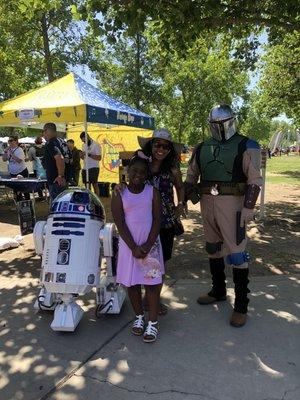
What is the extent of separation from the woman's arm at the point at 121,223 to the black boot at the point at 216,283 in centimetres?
103

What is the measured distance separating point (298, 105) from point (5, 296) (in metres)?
18.2

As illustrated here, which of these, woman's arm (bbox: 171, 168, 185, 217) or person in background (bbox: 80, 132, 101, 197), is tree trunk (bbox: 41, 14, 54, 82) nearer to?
person in background (bbox: 80, 132, 101, 197)

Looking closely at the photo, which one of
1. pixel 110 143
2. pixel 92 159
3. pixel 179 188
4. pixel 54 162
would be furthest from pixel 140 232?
pixel 110 143

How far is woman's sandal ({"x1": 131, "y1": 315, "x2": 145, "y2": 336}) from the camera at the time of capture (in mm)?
3783

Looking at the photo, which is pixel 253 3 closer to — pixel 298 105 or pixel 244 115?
pixel 298 105

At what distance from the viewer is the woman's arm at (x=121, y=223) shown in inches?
147

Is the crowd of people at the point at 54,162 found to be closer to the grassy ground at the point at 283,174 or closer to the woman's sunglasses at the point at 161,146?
the woman's sunglasses at the point at 161,146

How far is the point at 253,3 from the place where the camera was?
7.11m

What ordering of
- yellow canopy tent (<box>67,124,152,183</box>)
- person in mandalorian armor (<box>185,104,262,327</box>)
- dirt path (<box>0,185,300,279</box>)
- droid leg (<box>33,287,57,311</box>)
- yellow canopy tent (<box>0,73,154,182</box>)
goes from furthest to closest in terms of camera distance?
1. yellow canopy tent (<box>67,124,152,183</box>)
2. yellow canopy tent (<box>0,73,154,182</box>)
3. dirt path (<box>0,185,300,279</box>)
4. droid leg (<box>33,287,57,311</box>)
5. person in mandalorian armor (<box>185,104,262,327</box>)

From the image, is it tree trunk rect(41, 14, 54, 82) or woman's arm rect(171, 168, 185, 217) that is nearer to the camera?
woman's arm rect(171, 168, 185, 217)

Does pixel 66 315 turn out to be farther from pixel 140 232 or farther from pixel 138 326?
pixel 140 232

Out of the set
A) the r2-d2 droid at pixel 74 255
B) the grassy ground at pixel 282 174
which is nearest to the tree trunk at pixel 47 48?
the grassy ground at pixel 282 174

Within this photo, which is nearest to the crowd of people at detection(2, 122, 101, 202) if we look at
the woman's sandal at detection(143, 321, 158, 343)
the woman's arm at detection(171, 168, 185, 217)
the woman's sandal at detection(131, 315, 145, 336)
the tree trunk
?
the woman's arm at detection(171, 168, 185, 217)

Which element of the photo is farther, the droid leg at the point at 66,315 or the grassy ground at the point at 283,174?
the grassy ground at the point at 283,174
